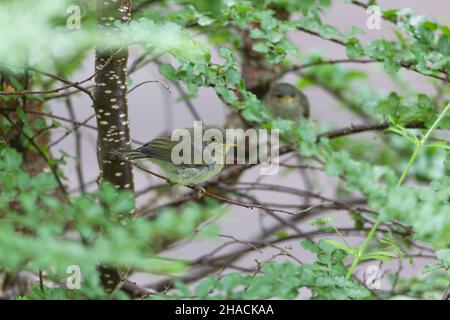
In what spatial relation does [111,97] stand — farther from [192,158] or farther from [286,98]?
[286,98]

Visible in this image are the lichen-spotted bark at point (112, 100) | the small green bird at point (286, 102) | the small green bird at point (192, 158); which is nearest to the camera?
the lichen-spotted bark at point (112, 100)

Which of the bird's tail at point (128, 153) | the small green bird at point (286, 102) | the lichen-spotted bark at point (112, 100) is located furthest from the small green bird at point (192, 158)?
the small green bird at point (286, 102)

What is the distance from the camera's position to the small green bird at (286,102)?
2.89 metres

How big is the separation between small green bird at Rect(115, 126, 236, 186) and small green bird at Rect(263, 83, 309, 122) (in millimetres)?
1079

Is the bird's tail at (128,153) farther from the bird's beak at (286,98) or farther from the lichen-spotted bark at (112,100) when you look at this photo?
the bird's beak at (286,98)

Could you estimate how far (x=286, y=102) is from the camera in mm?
2943

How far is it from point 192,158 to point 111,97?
1.74 ft

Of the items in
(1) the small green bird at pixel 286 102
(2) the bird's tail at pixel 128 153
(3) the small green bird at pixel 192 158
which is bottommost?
(3) the small green bird at pixel 192 158

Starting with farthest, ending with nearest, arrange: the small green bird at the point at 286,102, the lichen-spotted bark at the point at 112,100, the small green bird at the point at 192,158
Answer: the small green bird at the point at 286,102 < the small green bird at the point at 192,158 < the lichen-spotted bark at the point at 112,100

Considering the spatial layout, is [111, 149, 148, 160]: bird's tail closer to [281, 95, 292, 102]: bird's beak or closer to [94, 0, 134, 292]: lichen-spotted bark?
[94, 0, 134, 292]: lichen-spotted bark

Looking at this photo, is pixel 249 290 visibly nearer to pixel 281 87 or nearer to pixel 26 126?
pixel 26 126

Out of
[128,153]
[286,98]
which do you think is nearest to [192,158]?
[128,153]
